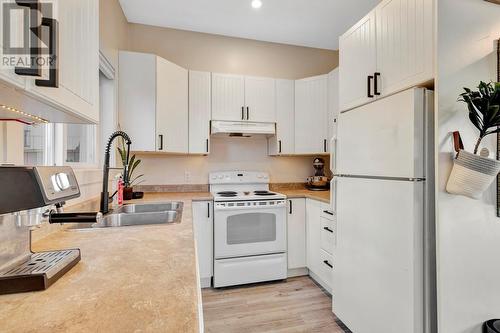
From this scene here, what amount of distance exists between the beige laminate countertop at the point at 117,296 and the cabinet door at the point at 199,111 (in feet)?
6.30

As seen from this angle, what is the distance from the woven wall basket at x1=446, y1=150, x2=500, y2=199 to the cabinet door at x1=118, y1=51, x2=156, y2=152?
2.44m

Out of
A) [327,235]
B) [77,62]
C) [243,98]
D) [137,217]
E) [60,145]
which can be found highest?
[243,98]

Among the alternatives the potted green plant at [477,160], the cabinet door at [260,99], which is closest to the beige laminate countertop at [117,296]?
the potted green plant at [477,160]

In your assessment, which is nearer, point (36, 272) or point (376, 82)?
point (36, 272)

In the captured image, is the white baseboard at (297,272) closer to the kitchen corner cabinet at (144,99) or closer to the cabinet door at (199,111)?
the cabinet door at (199,111)

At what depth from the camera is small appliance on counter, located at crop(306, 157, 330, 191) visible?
325cm

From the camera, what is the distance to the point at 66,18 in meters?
0.79

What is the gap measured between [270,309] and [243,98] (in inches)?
86.7

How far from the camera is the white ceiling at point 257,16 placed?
2.54 m

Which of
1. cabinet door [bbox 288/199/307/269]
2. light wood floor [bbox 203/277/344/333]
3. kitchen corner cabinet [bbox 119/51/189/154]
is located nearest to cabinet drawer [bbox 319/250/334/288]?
light wood floor [bbox 203/277/344/333]

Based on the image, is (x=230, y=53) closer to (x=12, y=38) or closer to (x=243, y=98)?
(x=243, y=98)

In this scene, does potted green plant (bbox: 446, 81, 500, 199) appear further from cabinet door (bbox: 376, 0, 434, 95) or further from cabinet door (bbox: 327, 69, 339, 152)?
cabinet door (bbox: 327, 69, 339, 152)

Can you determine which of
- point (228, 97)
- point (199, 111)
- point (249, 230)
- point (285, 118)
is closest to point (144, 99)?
point (199, 111)

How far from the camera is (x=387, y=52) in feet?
5.25
